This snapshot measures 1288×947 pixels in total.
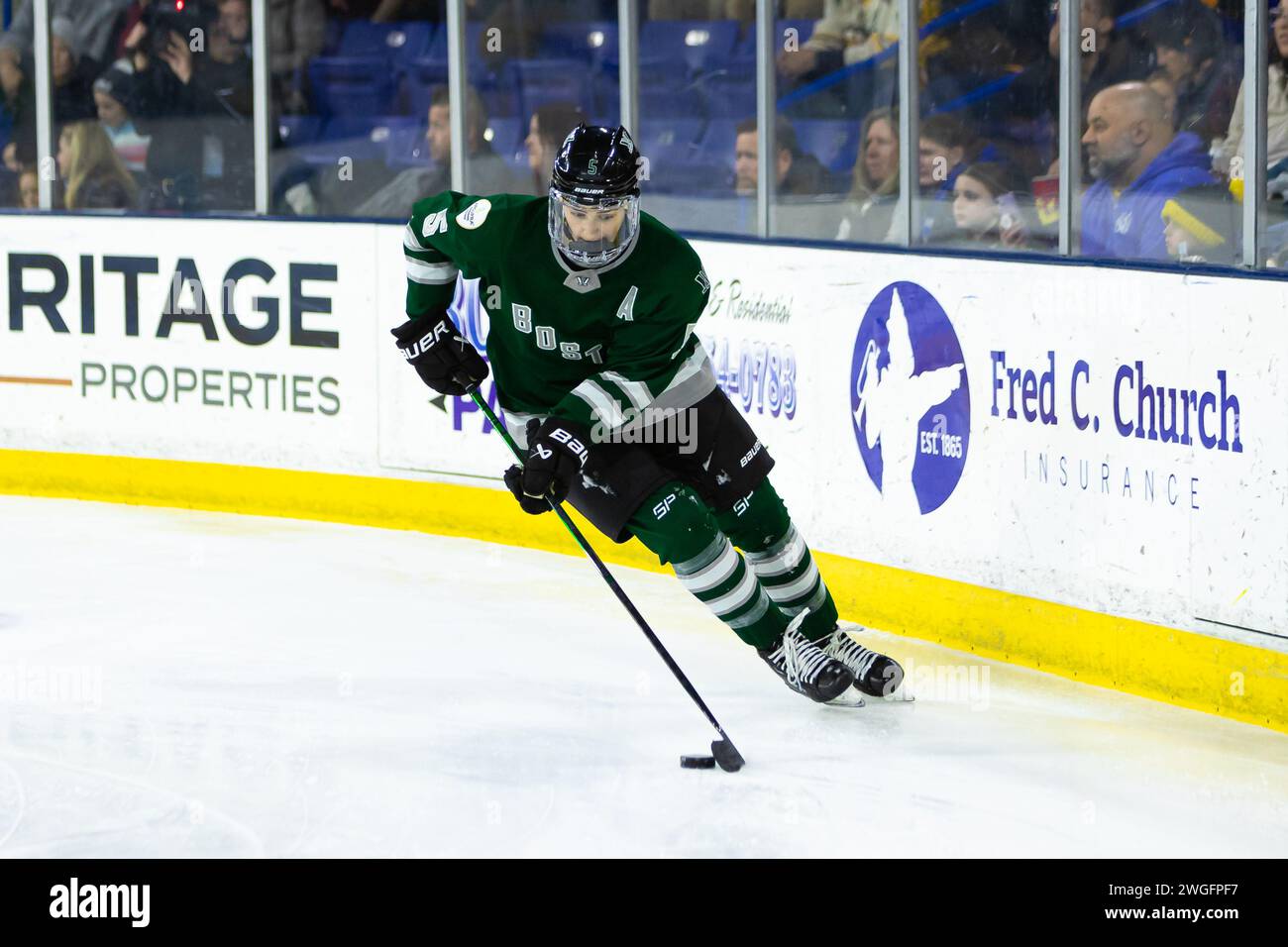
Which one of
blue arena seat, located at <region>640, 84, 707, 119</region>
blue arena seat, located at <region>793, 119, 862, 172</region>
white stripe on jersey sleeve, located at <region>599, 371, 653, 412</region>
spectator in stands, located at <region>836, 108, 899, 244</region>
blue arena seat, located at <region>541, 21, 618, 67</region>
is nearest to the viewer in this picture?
white stripe on jersey sleeve, located at <region>599, 371, 653, 412</region>

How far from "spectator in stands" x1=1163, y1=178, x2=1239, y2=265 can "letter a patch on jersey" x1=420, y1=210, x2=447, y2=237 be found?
5.28 ft

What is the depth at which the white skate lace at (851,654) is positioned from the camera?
447 cm

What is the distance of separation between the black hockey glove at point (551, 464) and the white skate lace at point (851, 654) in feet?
2.58

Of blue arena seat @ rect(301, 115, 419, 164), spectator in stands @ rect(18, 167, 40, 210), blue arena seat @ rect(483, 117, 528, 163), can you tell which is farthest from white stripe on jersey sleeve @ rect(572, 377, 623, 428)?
spectator in stands @ rect(18, 167, 40, 210)

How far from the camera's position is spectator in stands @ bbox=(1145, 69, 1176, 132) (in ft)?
15.3

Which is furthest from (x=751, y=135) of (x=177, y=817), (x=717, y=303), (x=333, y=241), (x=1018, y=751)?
(x=177, y=817)

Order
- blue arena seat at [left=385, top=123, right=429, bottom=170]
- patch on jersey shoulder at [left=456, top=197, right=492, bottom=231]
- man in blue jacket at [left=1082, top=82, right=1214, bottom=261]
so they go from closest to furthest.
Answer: patch on jersey shoulder at [left=456, top=197, right=492, bottom=231], man in blue jacket at [left=1082, top=82, right=1214, bottom=261], blue arena seat at [left=385, top=123, right=429, bottom=170]

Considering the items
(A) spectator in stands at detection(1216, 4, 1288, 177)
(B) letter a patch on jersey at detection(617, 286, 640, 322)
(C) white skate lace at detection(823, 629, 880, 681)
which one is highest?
(A) spectator in stands at detection(1216, 4, 1288, 177)

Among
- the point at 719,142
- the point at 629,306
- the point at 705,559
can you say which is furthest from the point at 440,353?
the point at 719,142

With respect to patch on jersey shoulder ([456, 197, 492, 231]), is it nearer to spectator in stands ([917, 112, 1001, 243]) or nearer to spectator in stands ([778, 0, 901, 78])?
spectator in stands ([917, 112, 1001, 243])

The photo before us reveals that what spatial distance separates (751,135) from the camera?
6148mm

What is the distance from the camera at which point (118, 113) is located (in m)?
7.52

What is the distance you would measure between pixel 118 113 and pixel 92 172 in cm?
25
